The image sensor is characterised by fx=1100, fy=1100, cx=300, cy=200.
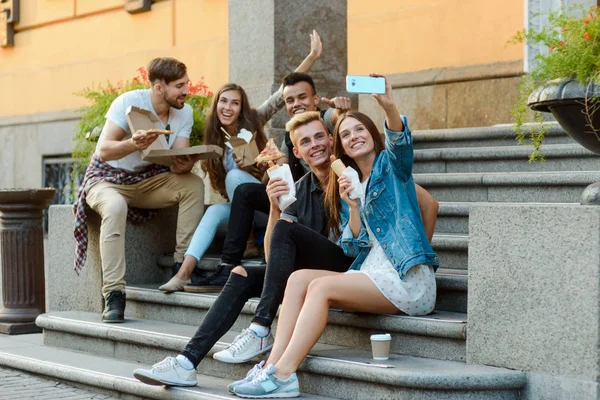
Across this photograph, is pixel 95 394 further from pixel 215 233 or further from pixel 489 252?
pixel 489 252

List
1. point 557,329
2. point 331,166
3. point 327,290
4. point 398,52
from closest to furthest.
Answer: point 557,329
point 327,290
point 331,166
point 398,52

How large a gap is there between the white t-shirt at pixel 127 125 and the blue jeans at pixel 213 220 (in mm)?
473

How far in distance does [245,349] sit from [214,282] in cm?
139

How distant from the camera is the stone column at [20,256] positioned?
26.2 ft

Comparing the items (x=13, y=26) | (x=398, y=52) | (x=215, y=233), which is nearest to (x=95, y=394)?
(x=215, y=233)

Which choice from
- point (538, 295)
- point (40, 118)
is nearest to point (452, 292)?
point (538, 295)

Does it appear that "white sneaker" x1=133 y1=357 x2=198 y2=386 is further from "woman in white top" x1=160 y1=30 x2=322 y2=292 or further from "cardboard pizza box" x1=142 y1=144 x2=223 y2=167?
"cardboard pizza box" x1=142 y1=144 x2=223 y2=167

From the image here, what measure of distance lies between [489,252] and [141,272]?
10.7 feet

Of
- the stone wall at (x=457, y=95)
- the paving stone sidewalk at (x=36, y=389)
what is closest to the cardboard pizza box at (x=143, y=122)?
the paving stone sidewalk at (x=36, y=389)

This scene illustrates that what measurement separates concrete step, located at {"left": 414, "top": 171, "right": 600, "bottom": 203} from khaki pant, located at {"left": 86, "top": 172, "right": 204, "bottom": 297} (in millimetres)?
1503

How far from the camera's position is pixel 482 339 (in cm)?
507

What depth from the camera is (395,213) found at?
5.41 meters

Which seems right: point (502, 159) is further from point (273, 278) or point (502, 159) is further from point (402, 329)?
point (273, 278)

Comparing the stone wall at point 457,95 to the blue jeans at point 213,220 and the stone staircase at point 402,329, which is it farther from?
the blue jeans at point 213,220
